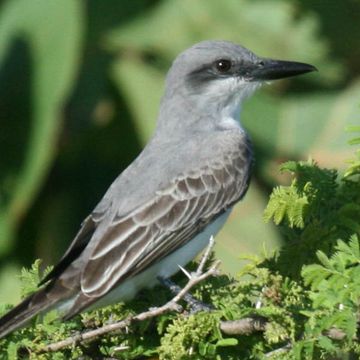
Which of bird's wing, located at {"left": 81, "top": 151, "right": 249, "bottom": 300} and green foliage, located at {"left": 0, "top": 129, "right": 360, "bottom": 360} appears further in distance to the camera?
bird's wing, located at {"left": 81, "top": 151, "right": 249, "bottom": 300}

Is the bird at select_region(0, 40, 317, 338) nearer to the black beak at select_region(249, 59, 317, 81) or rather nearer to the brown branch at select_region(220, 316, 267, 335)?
the black beak at select_region(249, 59, 317, 81)

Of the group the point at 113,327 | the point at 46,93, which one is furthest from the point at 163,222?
the point at 46,93

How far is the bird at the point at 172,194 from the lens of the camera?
5566mm

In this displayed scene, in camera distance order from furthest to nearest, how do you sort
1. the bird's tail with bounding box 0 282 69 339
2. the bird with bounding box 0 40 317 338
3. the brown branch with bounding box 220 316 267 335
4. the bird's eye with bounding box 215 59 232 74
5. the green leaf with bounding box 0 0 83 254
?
the green leaf with bounding box 0 0 83 254 < the bird's eye with bounding box 215 59 232 74 < the bird with bounding box 0 40 317 338 < the bird's tail with bounding box 0 282 69 339 < the brown branch with bounding box 220 316 267 335

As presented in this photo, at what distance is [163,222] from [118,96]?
2457 millimetres

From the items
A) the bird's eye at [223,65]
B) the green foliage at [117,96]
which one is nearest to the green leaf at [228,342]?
the bird's eye at [223,65]

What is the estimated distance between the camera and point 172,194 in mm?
6125

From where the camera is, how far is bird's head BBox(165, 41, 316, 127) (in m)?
6.82

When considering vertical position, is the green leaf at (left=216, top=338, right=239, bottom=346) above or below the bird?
below

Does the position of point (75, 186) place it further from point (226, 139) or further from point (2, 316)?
point (2, 316)

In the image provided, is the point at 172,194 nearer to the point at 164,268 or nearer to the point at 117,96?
the point at 164,268

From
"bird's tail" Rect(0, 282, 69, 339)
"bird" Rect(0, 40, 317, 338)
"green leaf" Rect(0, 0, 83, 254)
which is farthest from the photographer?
"green leaf" Rect(0, 0, 83, 254)

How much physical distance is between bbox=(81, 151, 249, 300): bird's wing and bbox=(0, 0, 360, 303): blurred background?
164cm

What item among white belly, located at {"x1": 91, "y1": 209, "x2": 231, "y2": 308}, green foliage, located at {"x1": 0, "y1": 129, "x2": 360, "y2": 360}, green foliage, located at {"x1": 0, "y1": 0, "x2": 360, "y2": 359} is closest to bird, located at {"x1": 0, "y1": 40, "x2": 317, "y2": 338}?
white belly, located at {"x1": 91, "y1": 209, "x2": 231, "y2": 308}
